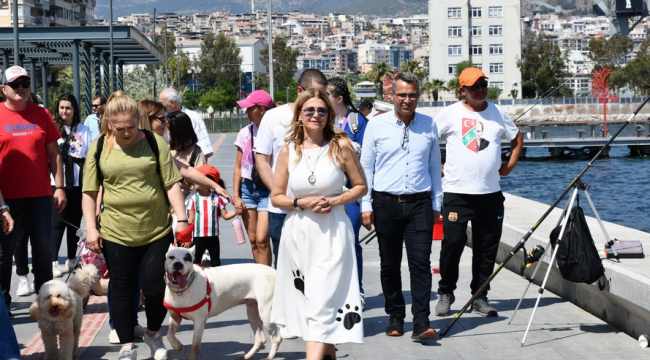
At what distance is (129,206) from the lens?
5484 millimetres


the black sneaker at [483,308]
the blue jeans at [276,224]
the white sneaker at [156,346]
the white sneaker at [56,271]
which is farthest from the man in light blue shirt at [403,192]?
the white sneaker at [56,271]

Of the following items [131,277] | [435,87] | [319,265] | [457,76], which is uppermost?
[457,76]

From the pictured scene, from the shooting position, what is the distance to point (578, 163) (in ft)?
174

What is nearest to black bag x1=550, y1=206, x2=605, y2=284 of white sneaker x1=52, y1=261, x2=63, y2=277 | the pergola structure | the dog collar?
the dog collar

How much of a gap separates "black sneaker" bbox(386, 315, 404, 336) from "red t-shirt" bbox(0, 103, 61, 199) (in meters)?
3.03

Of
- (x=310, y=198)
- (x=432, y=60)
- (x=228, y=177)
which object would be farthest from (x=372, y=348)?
(x=432, y=60)

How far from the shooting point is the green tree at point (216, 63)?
124438 millimetres

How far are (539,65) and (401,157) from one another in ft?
426

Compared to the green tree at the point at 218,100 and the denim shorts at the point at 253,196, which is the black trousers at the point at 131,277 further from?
the green tree at the point at 218,100

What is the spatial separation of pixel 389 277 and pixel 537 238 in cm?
199

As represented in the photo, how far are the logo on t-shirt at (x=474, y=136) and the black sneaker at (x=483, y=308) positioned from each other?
53.4 inches

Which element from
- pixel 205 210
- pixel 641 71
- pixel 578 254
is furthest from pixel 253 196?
pixel 641 71

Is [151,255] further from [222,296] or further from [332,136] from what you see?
[332,136]

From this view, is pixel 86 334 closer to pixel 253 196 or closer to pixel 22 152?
pixel 22 152
